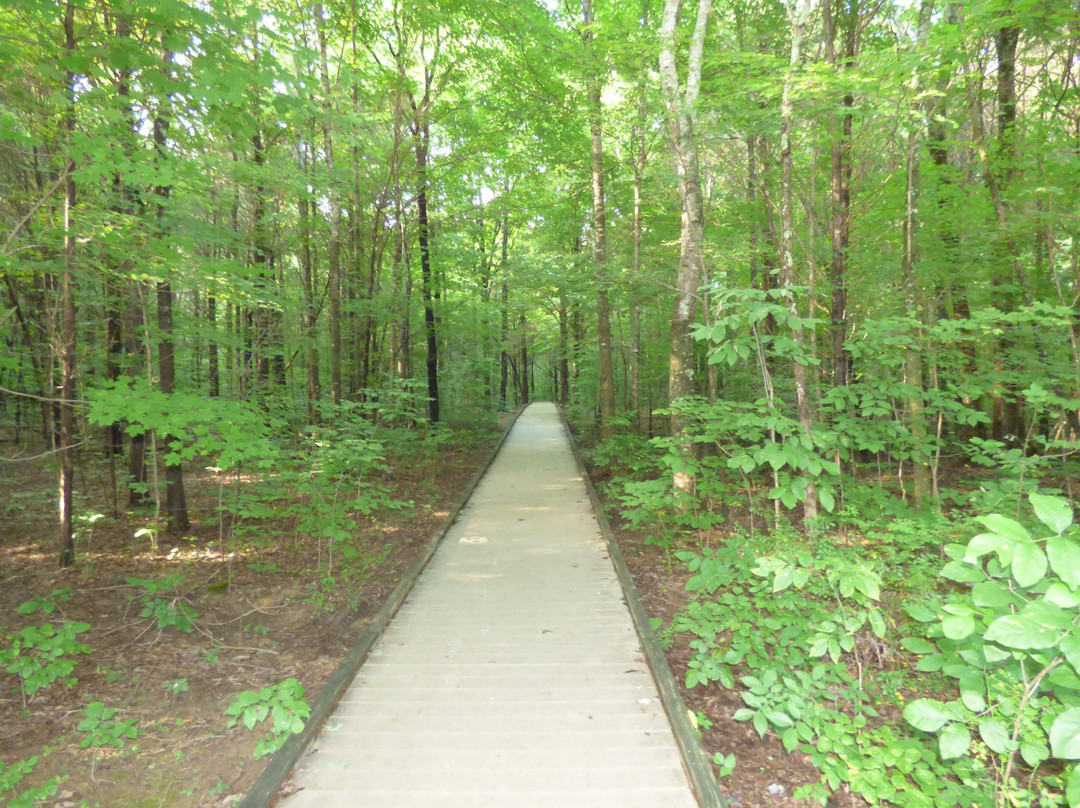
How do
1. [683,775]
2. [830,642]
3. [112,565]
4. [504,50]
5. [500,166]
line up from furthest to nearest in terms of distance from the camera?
[500,166] → [504,50] → [112,565] → [830,642] → [683,775]

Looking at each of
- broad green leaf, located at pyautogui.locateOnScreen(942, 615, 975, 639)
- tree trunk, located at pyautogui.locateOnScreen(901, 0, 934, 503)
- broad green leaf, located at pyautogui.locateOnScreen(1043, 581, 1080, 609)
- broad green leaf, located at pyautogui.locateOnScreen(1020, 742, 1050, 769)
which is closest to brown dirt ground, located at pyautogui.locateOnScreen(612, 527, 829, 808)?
broad green leaf, located at pyautogui.locateOnScreen(1020, 742, 1050, 769)

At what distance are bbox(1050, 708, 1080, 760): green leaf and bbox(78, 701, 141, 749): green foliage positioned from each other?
4.65 meters

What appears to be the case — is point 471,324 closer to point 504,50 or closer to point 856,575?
point 504,50

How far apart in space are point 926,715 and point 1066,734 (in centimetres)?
61

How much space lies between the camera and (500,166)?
14477 mm

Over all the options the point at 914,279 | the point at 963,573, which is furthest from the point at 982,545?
the point at 914,279

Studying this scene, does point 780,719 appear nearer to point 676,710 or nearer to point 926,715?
point 676,710

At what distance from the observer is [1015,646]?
5.49 feet

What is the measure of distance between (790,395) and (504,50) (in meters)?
Answer: 10.6

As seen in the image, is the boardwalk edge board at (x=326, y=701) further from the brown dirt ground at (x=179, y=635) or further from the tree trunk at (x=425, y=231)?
the tree trunk at (x=425, y=231)

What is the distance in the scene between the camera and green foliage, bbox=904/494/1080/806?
166cm

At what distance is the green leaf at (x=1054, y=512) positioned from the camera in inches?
67.1

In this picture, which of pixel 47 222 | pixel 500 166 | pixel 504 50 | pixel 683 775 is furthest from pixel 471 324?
pixel 683 775

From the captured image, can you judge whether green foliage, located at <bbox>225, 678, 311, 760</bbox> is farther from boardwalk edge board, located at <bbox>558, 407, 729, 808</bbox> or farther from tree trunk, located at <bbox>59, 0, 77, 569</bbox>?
tree trunk, located at <bbox>59, 0, 77, 569</bbox>
